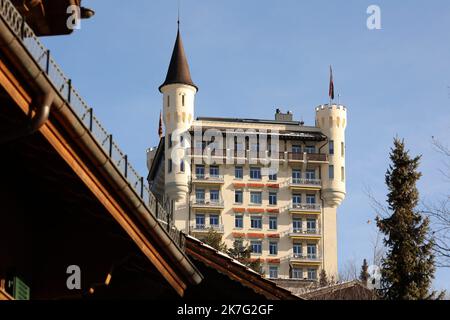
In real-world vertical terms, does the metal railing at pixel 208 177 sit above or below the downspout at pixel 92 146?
above

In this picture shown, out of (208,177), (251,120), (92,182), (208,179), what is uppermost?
(251,120)

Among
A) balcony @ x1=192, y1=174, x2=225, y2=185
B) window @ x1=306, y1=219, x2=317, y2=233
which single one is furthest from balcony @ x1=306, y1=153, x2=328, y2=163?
balcony @ x1=192, y1=174, x2=225, y2=185

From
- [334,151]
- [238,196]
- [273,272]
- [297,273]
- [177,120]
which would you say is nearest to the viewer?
[273,272]

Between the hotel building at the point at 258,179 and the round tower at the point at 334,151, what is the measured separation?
114 millimetres

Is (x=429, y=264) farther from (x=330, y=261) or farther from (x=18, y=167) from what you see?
(x=330, y=261)

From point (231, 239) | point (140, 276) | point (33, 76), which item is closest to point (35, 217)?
point (140, 276)

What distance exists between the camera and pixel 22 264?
862 inches

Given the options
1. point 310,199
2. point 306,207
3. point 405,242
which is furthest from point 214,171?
point 405,242

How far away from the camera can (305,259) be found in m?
132

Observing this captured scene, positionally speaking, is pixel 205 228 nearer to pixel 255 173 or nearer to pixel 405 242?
pixel 255 173

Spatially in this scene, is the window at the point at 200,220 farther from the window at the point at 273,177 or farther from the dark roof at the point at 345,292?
the dark roof at the point at 345,292

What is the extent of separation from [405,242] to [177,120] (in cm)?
8551

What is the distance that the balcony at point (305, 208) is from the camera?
441 feet

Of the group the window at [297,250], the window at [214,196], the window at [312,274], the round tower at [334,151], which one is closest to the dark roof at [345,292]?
the window at [312,274]
